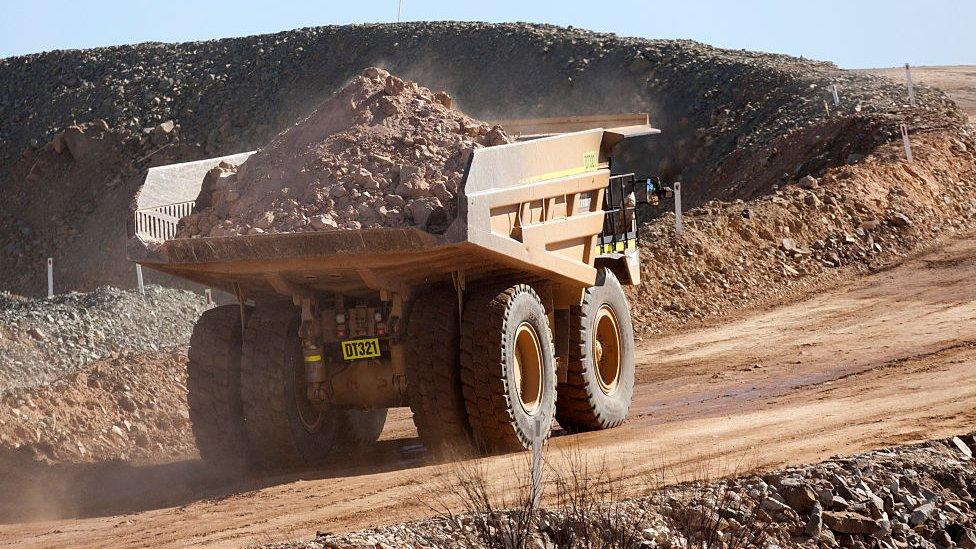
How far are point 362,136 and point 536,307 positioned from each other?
200 cm

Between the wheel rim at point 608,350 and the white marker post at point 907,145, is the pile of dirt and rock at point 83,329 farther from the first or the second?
the white marker post at point 907,145

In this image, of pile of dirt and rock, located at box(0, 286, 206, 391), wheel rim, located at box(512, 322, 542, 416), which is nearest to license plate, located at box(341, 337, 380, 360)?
wheel rim, located at box(512, 322, 542, 416)

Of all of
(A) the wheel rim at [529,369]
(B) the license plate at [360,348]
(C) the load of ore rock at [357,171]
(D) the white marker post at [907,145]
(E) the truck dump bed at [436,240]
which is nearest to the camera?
(E) the truck dump bed at [436,240]

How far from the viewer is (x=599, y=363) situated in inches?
512

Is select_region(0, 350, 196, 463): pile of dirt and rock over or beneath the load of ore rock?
beneath

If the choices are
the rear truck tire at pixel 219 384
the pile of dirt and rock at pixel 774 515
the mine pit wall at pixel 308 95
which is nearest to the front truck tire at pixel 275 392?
the rear truck tire at pixel 219 384

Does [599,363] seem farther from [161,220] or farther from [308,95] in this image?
[308,95]

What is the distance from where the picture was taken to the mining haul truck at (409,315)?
33.8 feet

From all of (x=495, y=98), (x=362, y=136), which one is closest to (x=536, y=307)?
(x=362, y=136)

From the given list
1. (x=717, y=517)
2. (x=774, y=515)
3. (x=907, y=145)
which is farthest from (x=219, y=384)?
(x=907, y=145)

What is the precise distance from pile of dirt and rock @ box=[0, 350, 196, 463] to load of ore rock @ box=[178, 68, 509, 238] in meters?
3.33

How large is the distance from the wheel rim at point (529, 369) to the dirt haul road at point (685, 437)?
0.53 m

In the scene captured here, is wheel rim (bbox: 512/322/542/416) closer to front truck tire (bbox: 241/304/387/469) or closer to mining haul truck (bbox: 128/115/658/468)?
mining haul truck (bbox: 128/115/658/468)

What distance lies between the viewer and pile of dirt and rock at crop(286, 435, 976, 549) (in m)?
7.51
